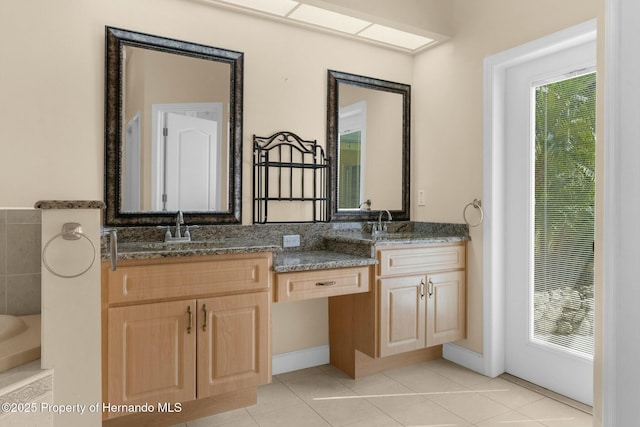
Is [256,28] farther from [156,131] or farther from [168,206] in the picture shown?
[168,206]

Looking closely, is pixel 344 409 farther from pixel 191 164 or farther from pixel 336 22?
pixel 336 22

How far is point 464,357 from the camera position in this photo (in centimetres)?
291

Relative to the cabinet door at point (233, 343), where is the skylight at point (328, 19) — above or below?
above

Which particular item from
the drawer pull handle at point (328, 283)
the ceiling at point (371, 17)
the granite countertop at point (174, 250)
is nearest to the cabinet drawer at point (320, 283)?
the drawer pull handle at point (328, 283)

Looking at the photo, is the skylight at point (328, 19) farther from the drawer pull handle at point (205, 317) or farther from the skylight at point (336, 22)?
the drawer pull handle at point (205, 317)

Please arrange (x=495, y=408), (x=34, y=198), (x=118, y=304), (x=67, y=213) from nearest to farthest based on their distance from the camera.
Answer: (x=67, y=213), (x=118, y=304), (x=34, y=198), (x=495, y=408)

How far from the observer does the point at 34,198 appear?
6.94 ft

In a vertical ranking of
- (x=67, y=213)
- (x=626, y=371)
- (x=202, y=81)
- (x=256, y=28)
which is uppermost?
(x=256, y=28)

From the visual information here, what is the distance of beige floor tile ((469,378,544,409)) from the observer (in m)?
2.37

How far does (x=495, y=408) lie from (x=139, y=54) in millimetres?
2851

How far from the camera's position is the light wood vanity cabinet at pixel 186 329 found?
→ 184 centimetres

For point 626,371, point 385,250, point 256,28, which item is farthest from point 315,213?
point 626,371

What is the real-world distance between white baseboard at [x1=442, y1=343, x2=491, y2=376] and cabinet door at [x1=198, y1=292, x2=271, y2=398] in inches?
59.0

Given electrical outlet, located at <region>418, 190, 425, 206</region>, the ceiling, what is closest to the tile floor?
electrical outlet, located at <region>418, 190, 425, 206</region>
